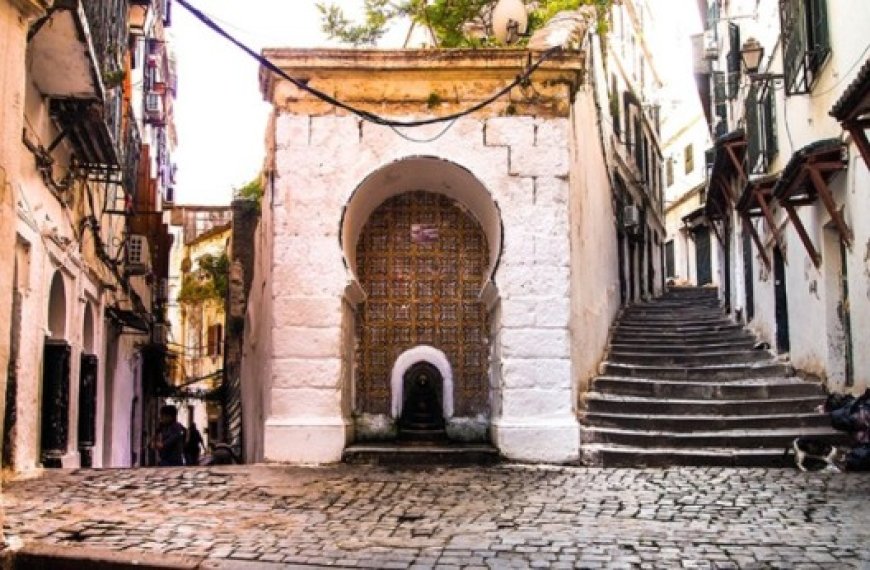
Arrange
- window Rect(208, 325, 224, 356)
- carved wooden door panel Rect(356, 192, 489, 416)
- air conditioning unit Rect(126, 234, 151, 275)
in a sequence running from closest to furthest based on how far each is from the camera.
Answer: carved wooden door panel Rect(356, 192, 489, 416)
air conditioning unit Rect(126, 234, 151, 275)
window Rect(208, 325, 224, 356)

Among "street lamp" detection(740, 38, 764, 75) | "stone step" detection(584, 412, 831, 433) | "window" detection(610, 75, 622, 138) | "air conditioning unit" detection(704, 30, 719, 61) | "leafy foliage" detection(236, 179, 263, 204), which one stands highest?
"air conditioning unit" detection(704, 30, 719, 61)

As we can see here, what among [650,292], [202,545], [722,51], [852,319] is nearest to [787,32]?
[852,319]

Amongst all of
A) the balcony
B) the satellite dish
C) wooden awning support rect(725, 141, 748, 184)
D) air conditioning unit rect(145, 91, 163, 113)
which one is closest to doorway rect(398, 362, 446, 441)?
the satellite dish

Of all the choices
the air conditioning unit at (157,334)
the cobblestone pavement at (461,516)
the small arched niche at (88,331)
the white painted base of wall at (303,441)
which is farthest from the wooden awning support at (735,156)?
the air conditioning unit at (157,334)

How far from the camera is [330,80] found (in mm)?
9703

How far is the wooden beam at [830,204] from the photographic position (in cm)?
1007

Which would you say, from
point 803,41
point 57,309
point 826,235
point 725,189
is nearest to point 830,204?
point 826,235

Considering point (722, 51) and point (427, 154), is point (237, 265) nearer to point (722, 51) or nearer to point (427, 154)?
point (427, 154)

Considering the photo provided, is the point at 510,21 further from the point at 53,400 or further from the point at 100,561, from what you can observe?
the point at 100,561

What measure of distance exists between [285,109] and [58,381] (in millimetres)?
3715

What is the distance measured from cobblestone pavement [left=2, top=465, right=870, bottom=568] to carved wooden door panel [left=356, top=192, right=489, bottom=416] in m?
1.73

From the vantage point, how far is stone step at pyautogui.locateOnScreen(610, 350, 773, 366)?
14.3 m

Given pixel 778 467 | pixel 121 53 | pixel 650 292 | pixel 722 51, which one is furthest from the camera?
pixel 650 292

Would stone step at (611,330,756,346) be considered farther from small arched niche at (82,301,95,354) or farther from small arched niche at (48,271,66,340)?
small arched niche at (48,271,66,340)
